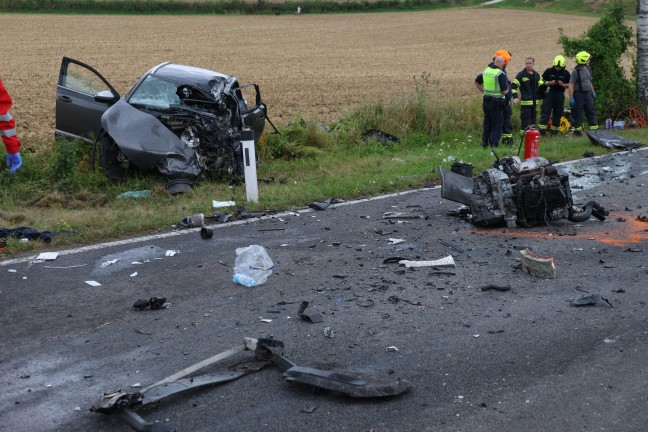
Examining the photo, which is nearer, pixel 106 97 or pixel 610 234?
pixel 610 234

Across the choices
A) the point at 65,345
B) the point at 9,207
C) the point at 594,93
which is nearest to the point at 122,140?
the point at 9,207

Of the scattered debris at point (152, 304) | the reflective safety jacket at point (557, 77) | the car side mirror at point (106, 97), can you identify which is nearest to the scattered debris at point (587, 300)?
the scattered debris at point (152, 304)

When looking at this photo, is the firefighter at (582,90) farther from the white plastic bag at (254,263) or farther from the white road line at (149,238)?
the white plastic bag at (254,263)

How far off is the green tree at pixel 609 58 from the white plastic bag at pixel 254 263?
12.3 metres

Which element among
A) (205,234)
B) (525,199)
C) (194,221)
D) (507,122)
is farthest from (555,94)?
(205,234)

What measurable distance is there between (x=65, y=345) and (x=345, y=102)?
17.7 meters

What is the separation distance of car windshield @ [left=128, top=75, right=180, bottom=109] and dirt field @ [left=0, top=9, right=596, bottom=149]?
4.40 metres

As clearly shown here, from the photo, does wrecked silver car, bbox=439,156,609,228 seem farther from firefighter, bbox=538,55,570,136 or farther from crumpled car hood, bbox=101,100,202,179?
Result: firefighter, bbox=538,55,570,136

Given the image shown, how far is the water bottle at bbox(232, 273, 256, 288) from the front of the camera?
722 centimetres

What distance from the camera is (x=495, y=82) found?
14891mm

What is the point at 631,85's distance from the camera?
17.9 meters

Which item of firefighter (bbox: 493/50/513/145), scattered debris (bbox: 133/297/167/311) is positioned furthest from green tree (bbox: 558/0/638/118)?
scattered debris (bbox: 133/297/167/311)

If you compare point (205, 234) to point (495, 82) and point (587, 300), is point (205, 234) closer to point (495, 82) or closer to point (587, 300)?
point (587, 300)

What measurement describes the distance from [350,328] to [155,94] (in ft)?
21.9
